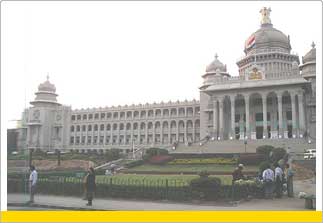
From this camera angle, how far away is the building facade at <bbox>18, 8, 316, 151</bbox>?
173ft

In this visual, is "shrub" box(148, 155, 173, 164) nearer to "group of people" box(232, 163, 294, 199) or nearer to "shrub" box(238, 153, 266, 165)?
"shrub" box(238, 153, 266, 165)

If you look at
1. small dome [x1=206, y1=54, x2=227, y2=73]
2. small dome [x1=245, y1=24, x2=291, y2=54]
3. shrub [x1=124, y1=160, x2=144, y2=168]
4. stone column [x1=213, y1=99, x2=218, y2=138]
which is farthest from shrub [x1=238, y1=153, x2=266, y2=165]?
small dome [x1=245, y1=24, x2=291, y2=54]

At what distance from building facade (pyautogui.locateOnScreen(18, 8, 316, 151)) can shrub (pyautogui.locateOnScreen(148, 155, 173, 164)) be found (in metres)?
12.1

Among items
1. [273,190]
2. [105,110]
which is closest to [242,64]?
[105,110]

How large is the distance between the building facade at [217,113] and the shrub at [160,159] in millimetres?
12071

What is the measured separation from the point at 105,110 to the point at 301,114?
45651 mm

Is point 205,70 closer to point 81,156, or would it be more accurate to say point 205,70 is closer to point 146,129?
point 146,129

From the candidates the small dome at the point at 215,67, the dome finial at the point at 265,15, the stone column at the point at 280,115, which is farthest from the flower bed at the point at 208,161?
the dome finial at the point at 265,15

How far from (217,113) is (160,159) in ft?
69.4

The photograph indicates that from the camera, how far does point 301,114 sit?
50562mm

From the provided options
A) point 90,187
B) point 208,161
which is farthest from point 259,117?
point 90,187

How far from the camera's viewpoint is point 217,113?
56781mm

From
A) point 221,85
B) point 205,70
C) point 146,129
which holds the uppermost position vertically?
point 205,70

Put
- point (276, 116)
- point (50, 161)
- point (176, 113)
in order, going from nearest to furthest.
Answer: point (50, 161)
point (276, 116)
point (176, 113)
